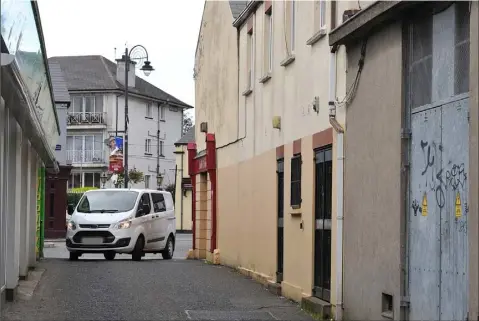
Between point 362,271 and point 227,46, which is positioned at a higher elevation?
point 227,46

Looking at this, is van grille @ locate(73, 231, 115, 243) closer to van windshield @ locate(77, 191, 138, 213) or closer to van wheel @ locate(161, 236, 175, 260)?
van windshield @ locate(77, 191, 138, 213)

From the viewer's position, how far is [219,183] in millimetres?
24688

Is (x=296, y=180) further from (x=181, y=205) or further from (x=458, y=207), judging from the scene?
(x=181, y=205)

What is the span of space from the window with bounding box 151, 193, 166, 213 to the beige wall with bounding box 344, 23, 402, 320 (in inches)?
596

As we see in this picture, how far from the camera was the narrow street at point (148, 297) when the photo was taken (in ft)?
43.8

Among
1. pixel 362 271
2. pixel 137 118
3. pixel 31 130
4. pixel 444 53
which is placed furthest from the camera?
pixel 137 118

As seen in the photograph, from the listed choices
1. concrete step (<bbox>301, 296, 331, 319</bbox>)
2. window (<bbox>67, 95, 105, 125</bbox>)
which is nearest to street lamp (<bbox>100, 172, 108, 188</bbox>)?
window (<bbox>67, 95, 105, 125</bbox>)

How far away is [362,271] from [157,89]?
74982 mm

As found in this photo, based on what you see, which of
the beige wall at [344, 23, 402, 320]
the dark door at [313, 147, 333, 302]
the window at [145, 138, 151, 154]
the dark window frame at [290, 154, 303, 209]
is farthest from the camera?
the window at [145, 138, 151, 154]

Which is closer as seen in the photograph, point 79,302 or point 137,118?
point 79,302

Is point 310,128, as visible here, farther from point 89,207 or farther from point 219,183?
point 89,207

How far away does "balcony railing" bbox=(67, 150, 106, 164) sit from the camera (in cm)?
8094

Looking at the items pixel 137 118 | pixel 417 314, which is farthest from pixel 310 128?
pixel 137 118

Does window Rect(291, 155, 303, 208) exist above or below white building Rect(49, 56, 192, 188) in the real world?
below
